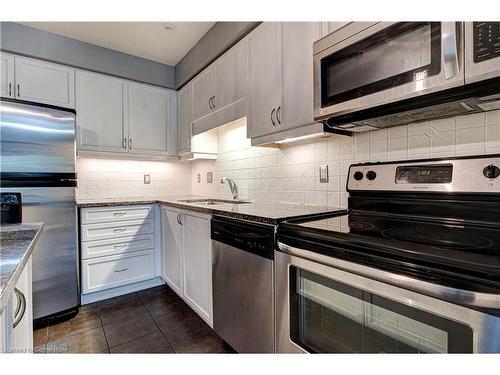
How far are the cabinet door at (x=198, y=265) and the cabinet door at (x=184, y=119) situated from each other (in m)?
1.08

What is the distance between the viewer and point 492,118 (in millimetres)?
1064

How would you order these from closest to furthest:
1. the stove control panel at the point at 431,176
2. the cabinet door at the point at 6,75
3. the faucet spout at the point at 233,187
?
the stove control panel at the point at 431,176, the cabinet door at the point at 6,75, the faucet spout at the point at 233,187

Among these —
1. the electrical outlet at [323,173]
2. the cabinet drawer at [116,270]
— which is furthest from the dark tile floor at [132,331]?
the electrical outlet at [323,173]

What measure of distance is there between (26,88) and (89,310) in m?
2.02

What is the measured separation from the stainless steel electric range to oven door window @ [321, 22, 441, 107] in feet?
1.43

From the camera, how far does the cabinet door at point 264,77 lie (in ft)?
5.30

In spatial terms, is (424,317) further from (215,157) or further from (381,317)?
(215,157)

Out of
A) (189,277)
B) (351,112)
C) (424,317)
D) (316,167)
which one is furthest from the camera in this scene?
(189,277)

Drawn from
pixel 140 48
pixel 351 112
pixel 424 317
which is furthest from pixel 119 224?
pixel 424 317

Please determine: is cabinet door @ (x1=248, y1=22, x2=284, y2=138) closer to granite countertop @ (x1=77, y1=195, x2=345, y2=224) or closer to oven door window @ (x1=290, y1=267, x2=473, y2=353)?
granite countertop @ (x1=77, y1=195, x2=345, y2=224)

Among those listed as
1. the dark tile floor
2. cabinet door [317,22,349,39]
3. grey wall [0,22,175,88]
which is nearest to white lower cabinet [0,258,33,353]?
the dark tile floor

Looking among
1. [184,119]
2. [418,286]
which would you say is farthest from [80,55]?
[418,286]

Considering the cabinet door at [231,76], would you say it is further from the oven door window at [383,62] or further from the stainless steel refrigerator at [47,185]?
the stainless steel refrigerator at [47,185]
